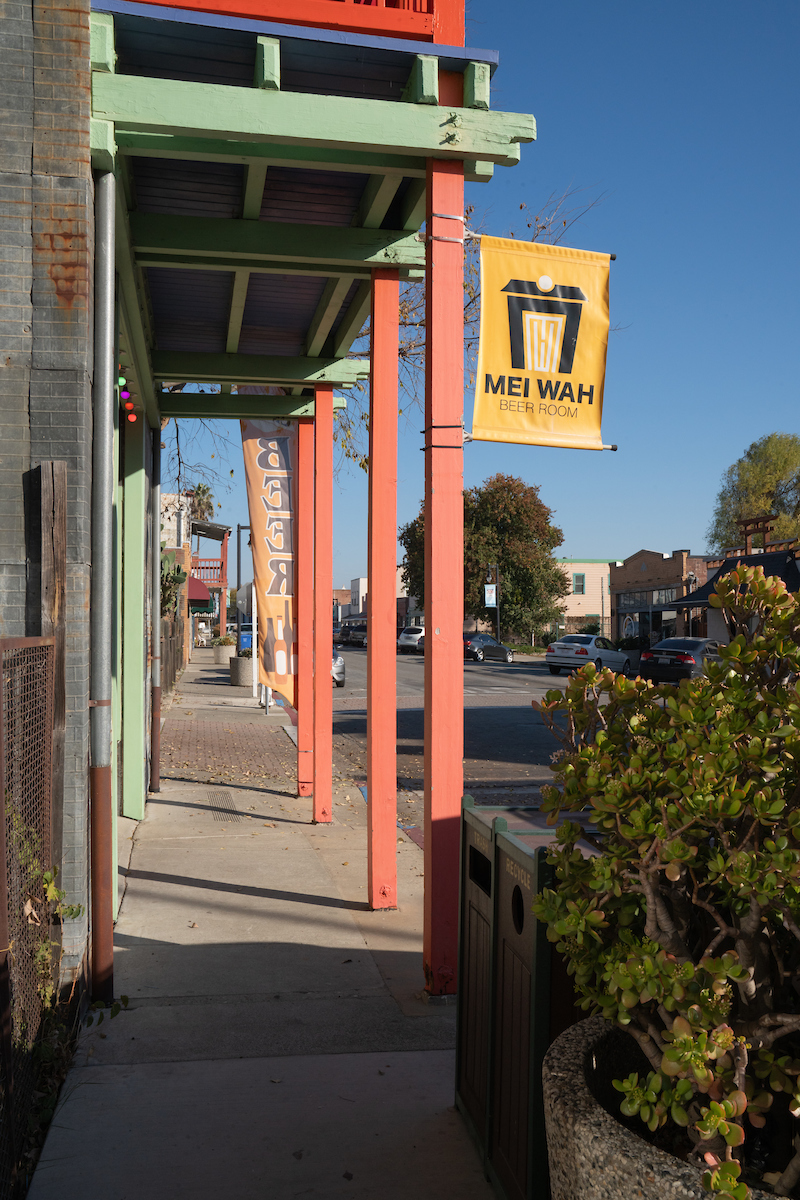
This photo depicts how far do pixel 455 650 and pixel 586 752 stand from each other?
2815mm

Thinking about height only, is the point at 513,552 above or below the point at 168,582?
above

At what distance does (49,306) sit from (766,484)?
61.9m

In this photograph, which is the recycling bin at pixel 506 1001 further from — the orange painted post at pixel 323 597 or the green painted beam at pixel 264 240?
the orange painted post at pixel 323 597

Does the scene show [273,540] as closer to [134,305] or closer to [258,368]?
[258,368]

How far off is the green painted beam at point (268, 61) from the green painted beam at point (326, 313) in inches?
76.6

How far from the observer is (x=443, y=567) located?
4965mm

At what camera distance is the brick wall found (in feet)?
14.2

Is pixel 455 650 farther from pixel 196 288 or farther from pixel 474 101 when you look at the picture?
pixel 196 288

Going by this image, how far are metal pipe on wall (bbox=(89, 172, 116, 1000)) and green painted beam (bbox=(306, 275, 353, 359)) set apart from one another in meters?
2.28

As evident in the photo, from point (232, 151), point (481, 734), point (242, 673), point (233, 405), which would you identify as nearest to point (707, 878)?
point (232, 151)

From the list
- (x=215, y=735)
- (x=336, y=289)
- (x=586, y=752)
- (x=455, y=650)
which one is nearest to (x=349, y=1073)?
(x=455, y=650)

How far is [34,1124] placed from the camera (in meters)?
3.37

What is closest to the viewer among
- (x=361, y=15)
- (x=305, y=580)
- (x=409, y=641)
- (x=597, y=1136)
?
(x=597, y=1136)

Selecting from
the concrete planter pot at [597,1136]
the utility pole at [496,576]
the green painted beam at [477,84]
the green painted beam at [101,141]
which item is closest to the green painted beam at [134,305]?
the green painted beam at [101,141]
